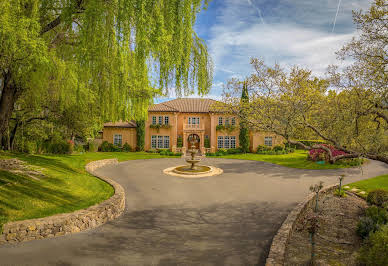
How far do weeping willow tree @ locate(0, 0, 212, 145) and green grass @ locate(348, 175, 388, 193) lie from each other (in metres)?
12.8

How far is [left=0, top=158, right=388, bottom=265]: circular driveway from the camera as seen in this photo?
20.0 feet

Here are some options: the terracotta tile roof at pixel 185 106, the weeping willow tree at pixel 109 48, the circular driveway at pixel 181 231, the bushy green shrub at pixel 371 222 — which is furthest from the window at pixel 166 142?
the bushy green shrub at pixel 371 222

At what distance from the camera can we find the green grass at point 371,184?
→ 540 inches

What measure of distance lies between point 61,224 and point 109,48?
5.90m

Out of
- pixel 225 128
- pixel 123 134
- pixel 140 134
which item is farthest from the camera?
pixel 225 128

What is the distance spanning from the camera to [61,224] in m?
7.46

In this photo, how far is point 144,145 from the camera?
111ft

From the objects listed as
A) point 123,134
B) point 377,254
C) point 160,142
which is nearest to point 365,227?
point 377,254

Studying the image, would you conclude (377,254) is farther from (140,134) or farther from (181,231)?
(140,134)

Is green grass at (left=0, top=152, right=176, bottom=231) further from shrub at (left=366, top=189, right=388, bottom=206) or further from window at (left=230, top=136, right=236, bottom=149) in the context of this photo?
window at (left=230, top=136, right=236, bottom=149)

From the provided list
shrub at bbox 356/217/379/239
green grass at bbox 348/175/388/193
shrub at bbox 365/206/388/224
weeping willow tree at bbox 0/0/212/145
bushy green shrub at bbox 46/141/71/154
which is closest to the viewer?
weeping willow tree at bbox 0/0/212/145

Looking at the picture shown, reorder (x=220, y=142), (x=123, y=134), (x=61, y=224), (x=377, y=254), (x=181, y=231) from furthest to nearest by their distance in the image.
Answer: (x=220, y=142) → (x=123, y=134) → (x=181, y=231) → (x=61, y=224) → (x=377, y=254)

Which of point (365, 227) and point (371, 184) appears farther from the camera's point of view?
point (371, 184)

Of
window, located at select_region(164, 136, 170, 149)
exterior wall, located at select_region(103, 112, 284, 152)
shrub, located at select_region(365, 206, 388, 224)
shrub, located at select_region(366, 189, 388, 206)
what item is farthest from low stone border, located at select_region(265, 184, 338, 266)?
window, located at select_region(164, 136, 170, 149)
